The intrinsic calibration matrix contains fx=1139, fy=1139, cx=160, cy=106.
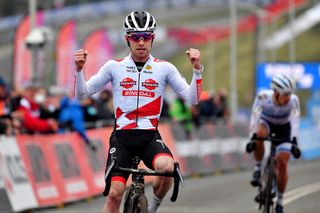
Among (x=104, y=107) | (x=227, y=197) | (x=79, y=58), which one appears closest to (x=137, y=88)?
(x=79, y=58)

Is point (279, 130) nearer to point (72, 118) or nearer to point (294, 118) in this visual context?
point (294, 118)

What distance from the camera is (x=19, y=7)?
73.2 metres

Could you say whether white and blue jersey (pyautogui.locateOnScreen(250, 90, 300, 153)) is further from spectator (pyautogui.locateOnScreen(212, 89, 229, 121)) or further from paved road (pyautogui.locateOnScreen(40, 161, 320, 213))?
spectator (pyautogui.locateOnScreen(212, 89, 229, 121))

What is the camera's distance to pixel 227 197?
19.9 meters

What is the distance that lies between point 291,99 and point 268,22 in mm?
89152

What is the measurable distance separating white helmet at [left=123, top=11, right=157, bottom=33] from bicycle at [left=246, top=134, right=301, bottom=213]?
4.50 metres

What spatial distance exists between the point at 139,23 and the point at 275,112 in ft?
16.2

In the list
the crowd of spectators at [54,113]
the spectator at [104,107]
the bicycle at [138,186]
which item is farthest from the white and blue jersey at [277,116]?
the spectator at [104,107]

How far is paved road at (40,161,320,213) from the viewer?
56.6 feet

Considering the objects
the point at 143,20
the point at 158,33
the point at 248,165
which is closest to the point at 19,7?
the point at 158,33

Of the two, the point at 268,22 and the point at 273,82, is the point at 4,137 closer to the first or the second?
the point at 273,82

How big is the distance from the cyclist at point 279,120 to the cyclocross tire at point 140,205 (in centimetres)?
483

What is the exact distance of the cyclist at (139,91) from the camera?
33.8 ft

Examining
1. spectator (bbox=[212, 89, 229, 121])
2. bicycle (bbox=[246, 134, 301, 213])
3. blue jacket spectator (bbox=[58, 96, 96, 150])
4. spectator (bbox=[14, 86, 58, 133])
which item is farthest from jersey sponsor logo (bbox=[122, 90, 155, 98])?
spectator (bbox=[212, 89, 229, 121])
